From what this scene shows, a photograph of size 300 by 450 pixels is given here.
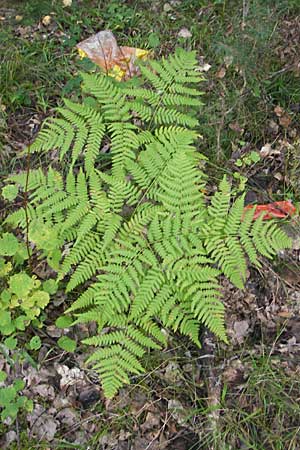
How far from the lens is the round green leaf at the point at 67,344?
3.39 metres

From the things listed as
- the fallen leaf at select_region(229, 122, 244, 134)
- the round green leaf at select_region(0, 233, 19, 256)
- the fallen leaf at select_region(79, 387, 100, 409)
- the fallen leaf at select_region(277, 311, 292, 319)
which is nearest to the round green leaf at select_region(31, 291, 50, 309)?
the round green leaf at select_region(0, 233, 19, 256)

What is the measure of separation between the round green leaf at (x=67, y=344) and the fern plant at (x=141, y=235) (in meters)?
0.18

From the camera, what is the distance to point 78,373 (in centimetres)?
344

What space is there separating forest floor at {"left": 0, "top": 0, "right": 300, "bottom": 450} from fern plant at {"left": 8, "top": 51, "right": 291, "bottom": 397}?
0.81 feet

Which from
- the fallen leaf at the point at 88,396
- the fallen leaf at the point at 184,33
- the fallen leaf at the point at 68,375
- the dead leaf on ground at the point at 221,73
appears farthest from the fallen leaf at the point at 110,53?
the fallen leaf at the point at 88,396

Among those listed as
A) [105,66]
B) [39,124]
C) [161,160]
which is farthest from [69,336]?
[105,66]

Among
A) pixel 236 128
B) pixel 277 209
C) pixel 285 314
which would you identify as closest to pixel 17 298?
pixel 285 314

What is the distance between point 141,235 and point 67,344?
93 centimetres

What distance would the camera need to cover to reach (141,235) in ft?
11.3

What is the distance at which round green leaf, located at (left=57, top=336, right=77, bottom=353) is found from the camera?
133 inches

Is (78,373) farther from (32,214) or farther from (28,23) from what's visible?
(28,23)

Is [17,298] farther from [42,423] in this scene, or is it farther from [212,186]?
[212,186]

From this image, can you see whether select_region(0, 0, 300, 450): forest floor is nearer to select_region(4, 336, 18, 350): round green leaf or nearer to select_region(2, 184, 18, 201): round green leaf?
select_region(4, 336, 18, 350): round green leaf

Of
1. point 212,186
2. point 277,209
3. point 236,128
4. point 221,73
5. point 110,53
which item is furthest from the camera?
point 110,53
